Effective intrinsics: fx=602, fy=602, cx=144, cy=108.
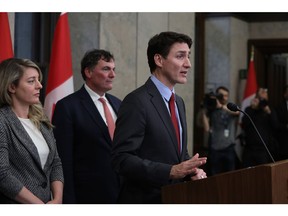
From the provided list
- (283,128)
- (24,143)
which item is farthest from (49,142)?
(283,128)

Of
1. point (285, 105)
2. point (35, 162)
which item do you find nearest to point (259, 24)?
point (285, 105)

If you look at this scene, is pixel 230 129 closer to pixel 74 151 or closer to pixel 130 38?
pixel 130 38

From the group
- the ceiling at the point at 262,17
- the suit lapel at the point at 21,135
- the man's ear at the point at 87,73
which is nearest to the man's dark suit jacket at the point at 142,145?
the suit lapel at the point at 21,135

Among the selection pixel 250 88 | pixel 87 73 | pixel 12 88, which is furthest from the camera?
pixel 250 88

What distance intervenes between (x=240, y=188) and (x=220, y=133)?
5.64m

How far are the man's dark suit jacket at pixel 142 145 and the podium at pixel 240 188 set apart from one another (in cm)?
26

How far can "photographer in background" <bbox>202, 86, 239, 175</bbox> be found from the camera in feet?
25.5

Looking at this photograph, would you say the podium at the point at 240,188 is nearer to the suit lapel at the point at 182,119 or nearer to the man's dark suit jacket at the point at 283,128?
the suit lapel at the point at 182,119

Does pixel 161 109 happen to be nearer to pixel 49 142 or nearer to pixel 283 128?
pixel 49 142

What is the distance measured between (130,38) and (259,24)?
15.8 ft

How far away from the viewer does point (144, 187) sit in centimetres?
269

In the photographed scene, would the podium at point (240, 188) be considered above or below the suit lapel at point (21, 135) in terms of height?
below

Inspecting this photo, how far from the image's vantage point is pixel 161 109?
9.09 ft

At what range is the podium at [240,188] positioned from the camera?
2166 mm
